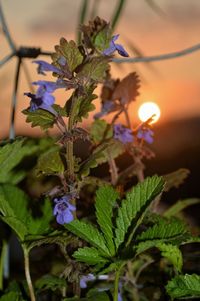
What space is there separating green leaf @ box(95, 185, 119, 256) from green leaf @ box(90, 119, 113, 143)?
0.77 feet

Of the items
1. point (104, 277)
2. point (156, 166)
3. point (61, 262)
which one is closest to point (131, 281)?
point (104, 277)

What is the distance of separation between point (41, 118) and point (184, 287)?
212 mm

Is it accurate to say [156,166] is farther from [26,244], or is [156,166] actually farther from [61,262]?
[26,244]

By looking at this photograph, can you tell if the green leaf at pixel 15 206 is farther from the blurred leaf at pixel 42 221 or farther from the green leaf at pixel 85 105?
the green leaf at pixel 85 105

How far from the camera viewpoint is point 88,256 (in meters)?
0.60

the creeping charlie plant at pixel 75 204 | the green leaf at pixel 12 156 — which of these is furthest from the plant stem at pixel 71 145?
the green leaf at pixel 12 156

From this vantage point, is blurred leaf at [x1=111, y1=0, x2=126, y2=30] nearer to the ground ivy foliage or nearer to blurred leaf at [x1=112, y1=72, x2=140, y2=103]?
blurred leaf at [x1=112, y1=72, x2=140, y2=103]

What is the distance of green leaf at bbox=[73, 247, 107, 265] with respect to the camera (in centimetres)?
60

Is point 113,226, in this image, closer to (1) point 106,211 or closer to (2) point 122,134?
(1) point 106,211

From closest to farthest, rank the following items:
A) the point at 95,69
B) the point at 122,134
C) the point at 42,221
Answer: the point at 95,69
the point at 42,221
the point at 122,134

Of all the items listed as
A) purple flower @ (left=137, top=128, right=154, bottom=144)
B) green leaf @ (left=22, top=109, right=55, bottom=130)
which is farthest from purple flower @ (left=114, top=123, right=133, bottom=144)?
green leaf @ (left=22, top=109, right=55, bottom=130)

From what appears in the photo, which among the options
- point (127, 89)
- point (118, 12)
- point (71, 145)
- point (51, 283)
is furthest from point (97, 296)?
point (118, 12)

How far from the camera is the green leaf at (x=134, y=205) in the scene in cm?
60

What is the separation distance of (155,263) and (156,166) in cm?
58
